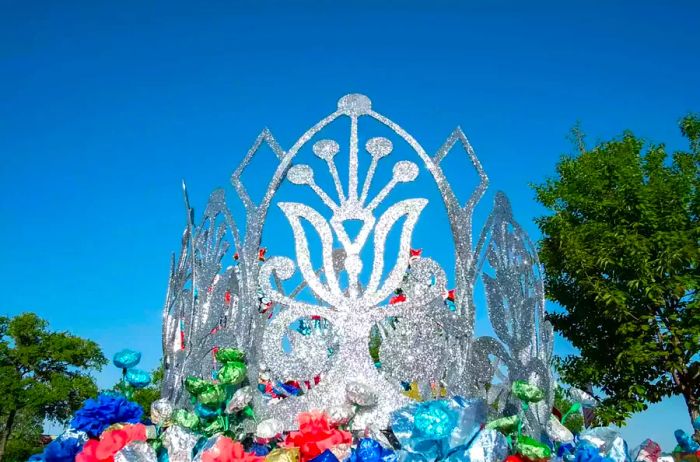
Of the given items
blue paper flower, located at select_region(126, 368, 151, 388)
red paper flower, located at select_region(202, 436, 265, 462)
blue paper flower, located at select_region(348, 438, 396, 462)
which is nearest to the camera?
blue paper flower, located at select_region(348, 438, 396, 462)

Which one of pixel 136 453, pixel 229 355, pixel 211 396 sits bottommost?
pixel 136 453

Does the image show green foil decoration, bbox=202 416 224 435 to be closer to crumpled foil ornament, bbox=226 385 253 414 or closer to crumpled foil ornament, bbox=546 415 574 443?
crumpled foil ornament, bbox=226 385 253 414

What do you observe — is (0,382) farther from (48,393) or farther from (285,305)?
(285,305)

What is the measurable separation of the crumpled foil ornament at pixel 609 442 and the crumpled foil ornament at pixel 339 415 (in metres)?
1.15

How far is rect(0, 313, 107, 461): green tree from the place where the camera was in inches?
846

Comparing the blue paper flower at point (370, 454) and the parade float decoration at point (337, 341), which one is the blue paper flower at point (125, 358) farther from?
the blue paper flower at point (370, 454)

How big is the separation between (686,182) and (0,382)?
23045mm

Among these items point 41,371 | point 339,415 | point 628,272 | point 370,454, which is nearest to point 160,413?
point 339,415

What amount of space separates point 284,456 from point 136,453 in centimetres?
63

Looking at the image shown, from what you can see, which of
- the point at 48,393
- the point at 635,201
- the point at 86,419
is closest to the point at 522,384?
the point at 86,419

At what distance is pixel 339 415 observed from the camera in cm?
297

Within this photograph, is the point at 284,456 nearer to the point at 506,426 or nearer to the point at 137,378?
the point at 506,426

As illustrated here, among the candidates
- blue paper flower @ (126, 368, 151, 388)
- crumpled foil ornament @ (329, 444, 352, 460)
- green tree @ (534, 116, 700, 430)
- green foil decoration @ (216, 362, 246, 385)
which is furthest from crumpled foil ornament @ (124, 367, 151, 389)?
green tree @ (534, 116, 700, 430)

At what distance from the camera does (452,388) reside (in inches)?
183
